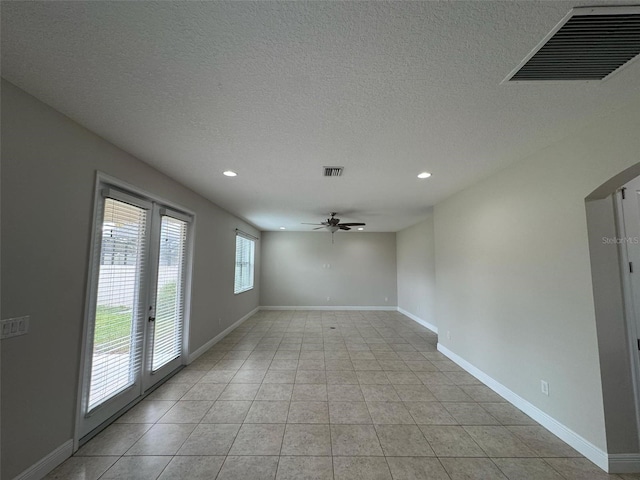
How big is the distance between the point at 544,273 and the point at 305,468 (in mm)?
2694

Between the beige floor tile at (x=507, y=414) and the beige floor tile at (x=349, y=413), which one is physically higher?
the beige floor tile at (x=507, y=414)

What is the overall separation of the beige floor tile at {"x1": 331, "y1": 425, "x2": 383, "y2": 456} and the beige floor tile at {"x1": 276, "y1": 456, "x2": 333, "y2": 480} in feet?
0.50

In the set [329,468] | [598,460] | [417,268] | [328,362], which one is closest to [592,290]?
[598,460]

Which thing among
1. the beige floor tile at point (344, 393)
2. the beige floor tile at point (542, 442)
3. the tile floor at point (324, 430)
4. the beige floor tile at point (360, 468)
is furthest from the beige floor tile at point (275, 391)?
the beige floor tile at point (542, 442)

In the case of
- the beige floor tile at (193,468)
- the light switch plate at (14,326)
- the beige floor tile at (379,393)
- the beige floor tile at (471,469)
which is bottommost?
the beige floor tile at (471,469)

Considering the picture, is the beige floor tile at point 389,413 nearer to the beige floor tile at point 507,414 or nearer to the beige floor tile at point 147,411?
the beige floor tile at point 507,414

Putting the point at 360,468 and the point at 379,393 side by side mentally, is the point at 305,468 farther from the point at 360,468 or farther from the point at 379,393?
the point at 379,393

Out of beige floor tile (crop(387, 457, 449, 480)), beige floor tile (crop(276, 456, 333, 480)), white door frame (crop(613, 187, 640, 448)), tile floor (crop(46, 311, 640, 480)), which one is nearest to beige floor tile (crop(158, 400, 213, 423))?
tile floor (crop(46, 311, 640, 480))

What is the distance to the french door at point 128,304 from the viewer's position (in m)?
2.30

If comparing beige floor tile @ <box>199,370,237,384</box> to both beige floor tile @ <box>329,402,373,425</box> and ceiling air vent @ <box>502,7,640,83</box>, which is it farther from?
ceiling air vent @ <box>502,7,640,83</box>

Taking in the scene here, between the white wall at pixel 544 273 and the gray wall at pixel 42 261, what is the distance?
4.08 metres

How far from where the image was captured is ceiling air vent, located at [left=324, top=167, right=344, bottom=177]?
303 cm

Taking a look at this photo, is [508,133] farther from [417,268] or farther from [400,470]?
[417,268]

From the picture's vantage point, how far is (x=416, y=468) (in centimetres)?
197
